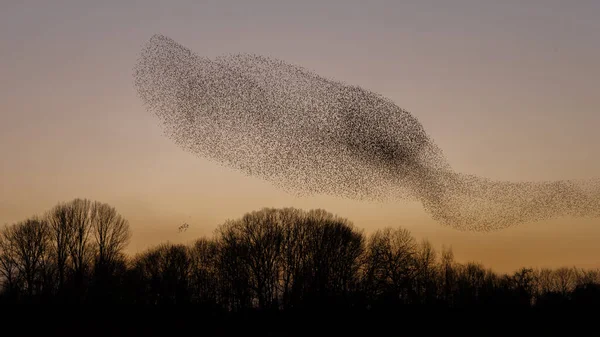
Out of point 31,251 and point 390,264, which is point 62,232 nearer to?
point 31,251

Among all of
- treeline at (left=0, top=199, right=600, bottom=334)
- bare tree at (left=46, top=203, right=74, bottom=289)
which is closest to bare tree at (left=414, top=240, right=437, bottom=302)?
treeline at (left=0, top=199, right=600, bottom=334)

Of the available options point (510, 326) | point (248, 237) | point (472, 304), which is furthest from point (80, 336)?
point (472, 304)

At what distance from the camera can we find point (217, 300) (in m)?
120

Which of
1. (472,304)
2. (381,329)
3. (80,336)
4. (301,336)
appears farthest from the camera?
(472,304)

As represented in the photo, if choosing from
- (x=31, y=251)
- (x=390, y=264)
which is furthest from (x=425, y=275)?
(x=31, y=251)

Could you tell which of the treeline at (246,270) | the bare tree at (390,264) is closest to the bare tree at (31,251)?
the treeline at (246,270)

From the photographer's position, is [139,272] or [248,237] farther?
[139,272]

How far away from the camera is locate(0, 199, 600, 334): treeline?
101 meters

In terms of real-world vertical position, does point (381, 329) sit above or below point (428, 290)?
below

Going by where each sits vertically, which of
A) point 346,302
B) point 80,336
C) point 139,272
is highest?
point 139,272

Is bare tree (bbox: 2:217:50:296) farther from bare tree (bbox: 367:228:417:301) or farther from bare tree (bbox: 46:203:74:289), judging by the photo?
bare tree (bbox: 367:228:417:301)

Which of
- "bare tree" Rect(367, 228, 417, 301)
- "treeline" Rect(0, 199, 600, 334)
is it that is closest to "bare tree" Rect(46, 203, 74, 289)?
"treeline" Rect(0, 199, 600, 334)

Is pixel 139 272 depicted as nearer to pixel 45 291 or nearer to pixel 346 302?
pixel 45 291

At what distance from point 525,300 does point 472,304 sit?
48.3 feet
